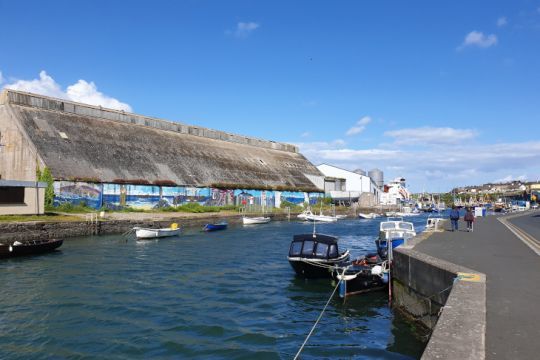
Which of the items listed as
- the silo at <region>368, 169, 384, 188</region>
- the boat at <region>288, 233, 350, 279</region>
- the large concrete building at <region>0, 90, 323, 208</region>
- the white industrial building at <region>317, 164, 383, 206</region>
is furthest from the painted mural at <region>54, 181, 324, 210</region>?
the silo at <region>368, 169, 384, 188</region>

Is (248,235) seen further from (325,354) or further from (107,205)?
(325,354)

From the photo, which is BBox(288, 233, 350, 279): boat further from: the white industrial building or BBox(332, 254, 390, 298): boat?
the white industrial building

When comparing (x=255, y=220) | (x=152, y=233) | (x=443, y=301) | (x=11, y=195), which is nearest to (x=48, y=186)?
(x=11, y=195)

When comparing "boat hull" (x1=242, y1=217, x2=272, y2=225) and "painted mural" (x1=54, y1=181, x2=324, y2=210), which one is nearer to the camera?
"painted mural" (x1=54, y1=181, x2=324, y2=210)

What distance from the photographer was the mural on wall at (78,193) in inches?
1756

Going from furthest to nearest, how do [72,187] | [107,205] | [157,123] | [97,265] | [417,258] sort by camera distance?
[157,123], [107,205], [72,187], [97,265], [417,258]

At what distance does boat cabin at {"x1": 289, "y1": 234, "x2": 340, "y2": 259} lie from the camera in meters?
21.4

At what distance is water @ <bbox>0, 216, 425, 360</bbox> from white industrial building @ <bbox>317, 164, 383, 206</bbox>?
75.4 metres

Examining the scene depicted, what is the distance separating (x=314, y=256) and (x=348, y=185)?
285ft

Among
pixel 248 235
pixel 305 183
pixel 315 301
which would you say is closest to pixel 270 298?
pixel 315 301

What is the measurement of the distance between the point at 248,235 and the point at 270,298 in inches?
987

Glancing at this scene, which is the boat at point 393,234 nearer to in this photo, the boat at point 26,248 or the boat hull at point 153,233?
the boat hull at point 153,233

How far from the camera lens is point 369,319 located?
15.3m

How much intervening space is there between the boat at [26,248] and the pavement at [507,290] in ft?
76.0
